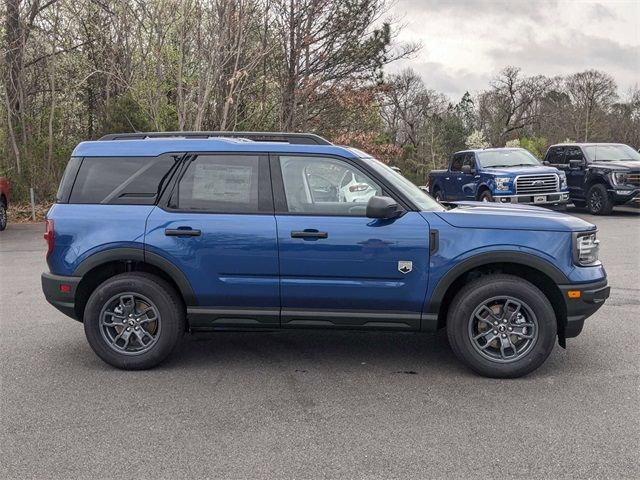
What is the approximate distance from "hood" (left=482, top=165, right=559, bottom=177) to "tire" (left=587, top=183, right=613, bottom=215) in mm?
1628

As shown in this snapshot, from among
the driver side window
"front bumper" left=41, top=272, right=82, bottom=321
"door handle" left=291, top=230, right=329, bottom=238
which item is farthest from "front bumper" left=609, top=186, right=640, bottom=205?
"front bumper" left=41, top=272, right=82, bottom=321

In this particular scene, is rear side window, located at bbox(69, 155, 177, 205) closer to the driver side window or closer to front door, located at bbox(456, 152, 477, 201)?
the driver side window

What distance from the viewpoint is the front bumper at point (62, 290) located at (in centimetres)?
475

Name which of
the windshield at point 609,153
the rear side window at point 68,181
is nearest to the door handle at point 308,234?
the rear side window at point 68,181

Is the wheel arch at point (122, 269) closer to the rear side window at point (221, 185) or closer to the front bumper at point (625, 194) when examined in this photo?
the rear side window at point (221, 185)

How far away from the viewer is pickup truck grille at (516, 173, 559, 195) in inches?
602

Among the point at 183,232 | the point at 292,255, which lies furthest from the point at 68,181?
the point at 292,255

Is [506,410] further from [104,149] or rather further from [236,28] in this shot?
[236,28]

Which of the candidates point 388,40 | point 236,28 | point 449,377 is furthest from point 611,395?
point 388,40

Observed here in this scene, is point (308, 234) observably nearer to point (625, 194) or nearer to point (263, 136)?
point (263, 136)

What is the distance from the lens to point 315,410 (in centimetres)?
395

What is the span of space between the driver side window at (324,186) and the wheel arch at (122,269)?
103 cm

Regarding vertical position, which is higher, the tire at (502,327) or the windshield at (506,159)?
the windshield at (506,159)

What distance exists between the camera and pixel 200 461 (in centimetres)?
327
